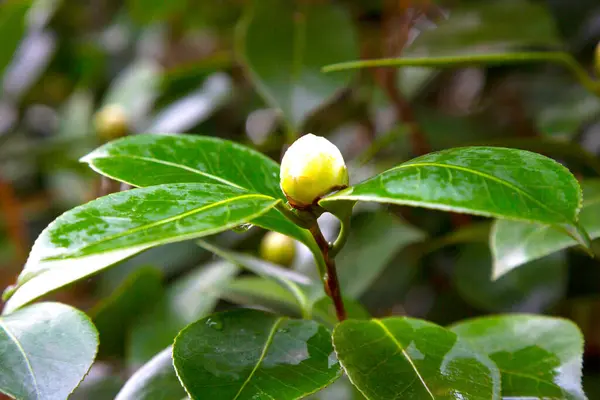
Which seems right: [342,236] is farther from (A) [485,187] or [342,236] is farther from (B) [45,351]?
(B) [45,351]

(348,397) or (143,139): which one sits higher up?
(143,139)

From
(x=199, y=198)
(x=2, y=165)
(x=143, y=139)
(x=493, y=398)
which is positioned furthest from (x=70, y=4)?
(x=493, y=398)

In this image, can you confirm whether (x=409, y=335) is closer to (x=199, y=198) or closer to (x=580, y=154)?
(x=199, y=198)

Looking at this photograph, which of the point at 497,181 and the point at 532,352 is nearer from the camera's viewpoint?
the point at 497,181

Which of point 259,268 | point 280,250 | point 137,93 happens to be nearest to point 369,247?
point 280,250

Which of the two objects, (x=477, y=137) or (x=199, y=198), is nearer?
(x=199, y=198)

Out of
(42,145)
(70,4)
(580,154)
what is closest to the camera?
(580,154)

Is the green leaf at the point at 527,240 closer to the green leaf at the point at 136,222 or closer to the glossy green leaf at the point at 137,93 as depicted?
the green leaf at the point at 136,222
